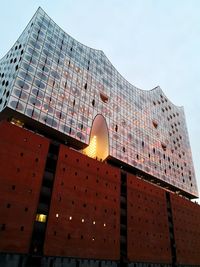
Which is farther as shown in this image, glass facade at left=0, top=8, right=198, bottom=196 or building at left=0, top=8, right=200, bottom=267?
glass facade at left=0, top=8, right=198, bottom=196

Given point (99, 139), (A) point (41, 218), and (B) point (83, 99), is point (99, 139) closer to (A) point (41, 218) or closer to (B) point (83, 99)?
(B) point (83, 99)

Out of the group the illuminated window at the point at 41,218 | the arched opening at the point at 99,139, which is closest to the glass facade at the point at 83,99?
the arched opening at the point at 99,139

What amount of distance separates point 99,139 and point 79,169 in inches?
489

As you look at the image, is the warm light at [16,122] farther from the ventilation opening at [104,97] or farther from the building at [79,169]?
the ventilation opening at [104,97]

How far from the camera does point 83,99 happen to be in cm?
4141

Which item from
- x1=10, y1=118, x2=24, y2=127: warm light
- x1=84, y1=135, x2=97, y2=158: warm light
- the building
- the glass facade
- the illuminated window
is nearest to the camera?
the building

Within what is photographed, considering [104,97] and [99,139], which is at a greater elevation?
[104,97]

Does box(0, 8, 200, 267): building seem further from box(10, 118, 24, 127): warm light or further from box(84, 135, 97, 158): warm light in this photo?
box(84, 135, 97, 158): warm light

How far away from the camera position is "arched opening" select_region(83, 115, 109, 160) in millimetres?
42906

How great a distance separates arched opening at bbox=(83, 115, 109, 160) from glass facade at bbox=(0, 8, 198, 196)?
0.97m

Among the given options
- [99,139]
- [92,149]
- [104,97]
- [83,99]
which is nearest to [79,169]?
[92,149]

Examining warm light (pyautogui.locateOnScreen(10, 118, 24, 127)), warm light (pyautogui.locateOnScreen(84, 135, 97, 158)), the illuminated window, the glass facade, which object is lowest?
the illuminated window

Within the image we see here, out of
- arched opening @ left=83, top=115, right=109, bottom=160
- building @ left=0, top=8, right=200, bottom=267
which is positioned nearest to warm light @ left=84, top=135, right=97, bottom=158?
arched opening @ left=83, top=115, right=109, bottom=160

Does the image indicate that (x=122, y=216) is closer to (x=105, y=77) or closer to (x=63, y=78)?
(x=63, y=78)
